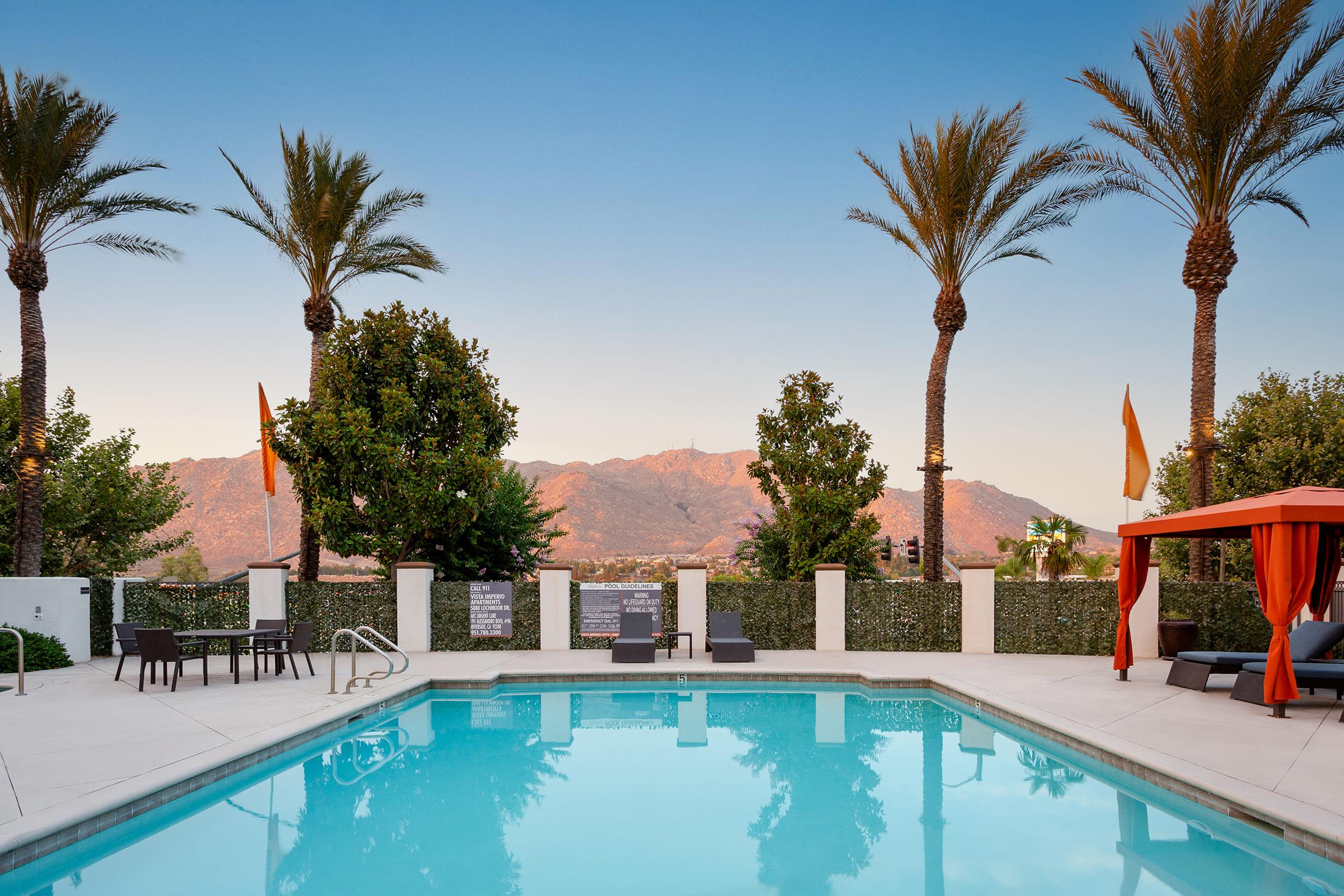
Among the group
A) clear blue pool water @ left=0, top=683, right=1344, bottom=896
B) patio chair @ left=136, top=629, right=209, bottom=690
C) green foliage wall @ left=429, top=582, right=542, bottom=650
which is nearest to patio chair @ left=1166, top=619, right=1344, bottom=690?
clear blue pool water @ left=0, top=683, right=1344, bottom=896

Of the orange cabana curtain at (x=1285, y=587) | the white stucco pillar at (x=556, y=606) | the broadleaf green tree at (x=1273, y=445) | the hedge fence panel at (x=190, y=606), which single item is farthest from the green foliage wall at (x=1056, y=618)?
the hedge fence panel at (x=190, y=606)

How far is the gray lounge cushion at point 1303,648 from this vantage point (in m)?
11.0

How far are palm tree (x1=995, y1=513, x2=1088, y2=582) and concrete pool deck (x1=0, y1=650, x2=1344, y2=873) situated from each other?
24.3 metres

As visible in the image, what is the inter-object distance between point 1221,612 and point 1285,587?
7437 mm

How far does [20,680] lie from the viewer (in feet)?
36.0

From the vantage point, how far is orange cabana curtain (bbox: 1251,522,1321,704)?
31.4ft

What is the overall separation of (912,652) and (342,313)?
1529cm

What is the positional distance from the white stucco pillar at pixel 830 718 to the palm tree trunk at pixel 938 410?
23.3 ft

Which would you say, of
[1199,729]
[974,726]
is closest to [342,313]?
[974,726]

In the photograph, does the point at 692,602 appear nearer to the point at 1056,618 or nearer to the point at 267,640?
the point at 1056,618

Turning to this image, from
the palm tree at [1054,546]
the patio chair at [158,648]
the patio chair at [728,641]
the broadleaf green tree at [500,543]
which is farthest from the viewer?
the palm tree at [1054,546]

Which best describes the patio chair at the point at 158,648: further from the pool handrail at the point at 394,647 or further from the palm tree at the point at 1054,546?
the palm tree at the point at 1054,546

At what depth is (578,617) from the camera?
17.3 m

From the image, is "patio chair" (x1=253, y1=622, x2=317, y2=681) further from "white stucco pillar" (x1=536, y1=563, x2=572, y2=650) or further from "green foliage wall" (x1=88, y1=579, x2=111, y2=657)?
"green foliage wall" (x1=88, y1=579, x2=111, y2=657)
